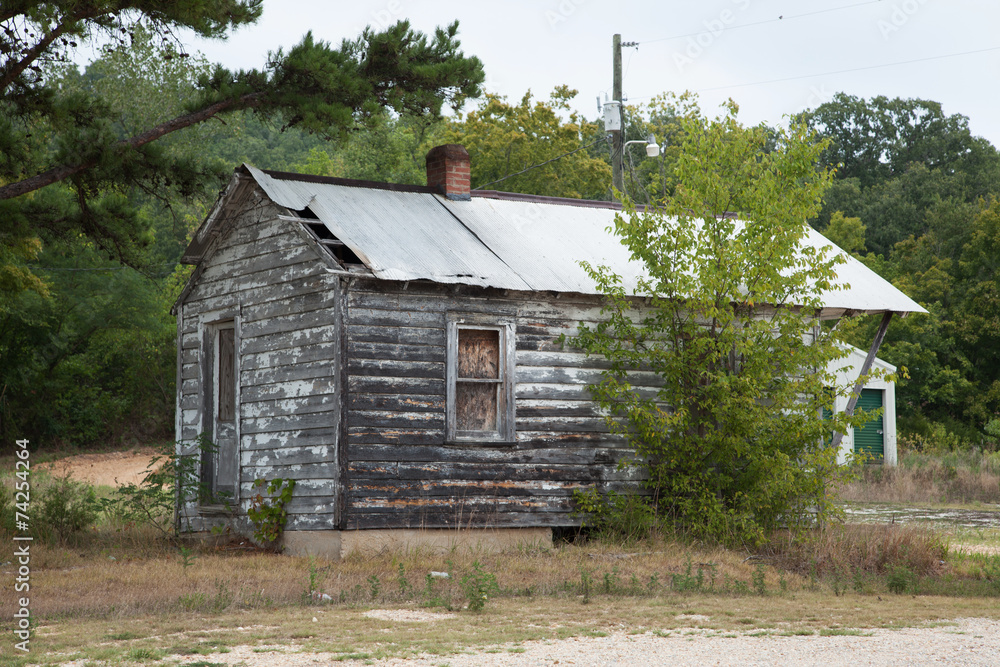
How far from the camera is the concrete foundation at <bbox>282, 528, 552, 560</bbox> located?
1165cm

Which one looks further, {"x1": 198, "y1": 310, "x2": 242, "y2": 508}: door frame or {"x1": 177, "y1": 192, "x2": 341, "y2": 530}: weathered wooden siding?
{"x1": 198, "y1": 310, "x2": 242, "y2": 508}: door frame

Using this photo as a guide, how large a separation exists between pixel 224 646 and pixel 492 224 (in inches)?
331

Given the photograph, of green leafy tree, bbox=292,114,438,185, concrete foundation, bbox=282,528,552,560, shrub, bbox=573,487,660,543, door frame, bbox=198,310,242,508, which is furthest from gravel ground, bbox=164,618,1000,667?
green leafy tree, bbox=292,114,438,185

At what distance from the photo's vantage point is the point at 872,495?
22.0 m

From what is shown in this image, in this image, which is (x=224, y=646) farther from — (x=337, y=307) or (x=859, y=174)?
(x=859, y=174)

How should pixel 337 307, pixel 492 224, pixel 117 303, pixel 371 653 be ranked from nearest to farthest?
pixel 371 653
pixel 337 307
pixel 492 224
pixel 117 303

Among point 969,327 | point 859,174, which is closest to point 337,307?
point 969,327

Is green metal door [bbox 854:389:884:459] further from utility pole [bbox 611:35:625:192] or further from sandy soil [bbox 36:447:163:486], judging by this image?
sandy soil [bbox 36:447:163:486]

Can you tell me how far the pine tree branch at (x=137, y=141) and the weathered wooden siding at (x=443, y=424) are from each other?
346 centimetres

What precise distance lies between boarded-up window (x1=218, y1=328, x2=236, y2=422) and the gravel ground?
7326 millimetres

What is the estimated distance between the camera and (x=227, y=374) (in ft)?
46.5

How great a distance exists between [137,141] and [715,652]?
400 inches

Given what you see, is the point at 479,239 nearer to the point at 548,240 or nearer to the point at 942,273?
the point at 548,240

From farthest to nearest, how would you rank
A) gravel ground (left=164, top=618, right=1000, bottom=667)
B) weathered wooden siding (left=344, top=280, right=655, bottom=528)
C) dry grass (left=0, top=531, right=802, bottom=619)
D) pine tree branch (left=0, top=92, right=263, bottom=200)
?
pine tree branch (left=0, top=92, right=263, bottom=200)
weathered wooden siding (left=344, top=280, right=655, bottom=528)
dry grass (left=0, top=531, right=802, bottom=619)
gravel ground (left=164, top=618, right=1000, bottom=667)
